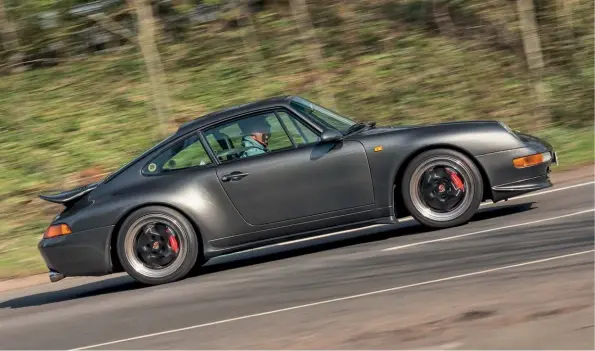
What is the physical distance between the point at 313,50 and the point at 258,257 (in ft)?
26.9

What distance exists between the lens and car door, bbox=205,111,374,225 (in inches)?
327

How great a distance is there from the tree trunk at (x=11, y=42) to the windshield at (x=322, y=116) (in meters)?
11.1

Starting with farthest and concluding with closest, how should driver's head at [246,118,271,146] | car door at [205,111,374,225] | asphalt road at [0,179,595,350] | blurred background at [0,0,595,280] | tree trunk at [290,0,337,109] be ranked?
tree trunk at [290,0,337,109]
blurred background at [0,0,595,280]
driver's head at [246,118,271,146]
car door at [205,111,374,225]
asphalt road at [0,179,595,350]

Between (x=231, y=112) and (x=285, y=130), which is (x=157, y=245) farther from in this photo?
(x=285, y=130)

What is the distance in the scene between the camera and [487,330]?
536 cm

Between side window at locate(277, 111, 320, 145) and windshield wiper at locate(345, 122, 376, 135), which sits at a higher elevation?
side window at locate(277, 111, 320, 145)

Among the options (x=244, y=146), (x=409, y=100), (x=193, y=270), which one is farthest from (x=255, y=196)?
(x=409, y=100)

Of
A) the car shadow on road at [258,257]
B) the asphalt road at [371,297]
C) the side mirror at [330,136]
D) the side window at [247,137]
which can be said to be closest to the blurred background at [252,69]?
the car shadow on road at [258,257]

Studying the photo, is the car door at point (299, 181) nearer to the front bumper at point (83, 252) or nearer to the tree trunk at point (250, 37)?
the front bumper at point (83, 252)

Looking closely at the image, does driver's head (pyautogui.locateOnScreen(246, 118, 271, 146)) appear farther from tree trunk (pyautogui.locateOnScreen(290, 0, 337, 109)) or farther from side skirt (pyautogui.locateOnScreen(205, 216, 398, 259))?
tree trunk (pyautogui.locateOnScreen(290, 0, 337, 109))

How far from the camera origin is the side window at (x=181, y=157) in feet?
28.1

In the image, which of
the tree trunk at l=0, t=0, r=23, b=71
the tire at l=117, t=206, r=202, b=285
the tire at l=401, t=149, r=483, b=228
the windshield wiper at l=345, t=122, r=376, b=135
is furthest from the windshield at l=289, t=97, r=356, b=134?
the tree trunk at l=0, t=0, r=23, b=71

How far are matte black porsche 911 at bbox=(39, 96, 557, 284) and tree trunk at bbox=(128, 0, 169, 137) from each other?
7.23 m

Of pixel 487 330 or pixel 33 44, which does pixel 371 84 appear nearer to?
pixel 33 44
